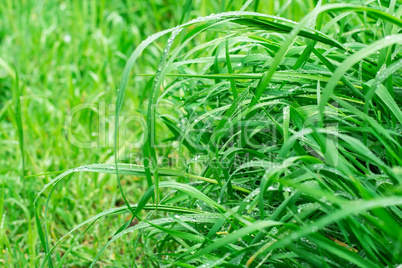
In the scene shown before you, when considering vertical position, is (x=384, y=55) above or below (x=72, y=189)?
above

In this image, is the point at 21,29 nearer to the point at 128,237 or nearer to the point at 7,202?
the point at 7,202

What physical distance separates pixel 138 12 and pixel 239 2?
792 millimetres

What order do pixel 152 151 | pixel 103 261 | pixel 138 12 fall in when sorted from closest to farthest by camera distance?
pixel 152 151 < pixel 103 261 < pixel 138 12

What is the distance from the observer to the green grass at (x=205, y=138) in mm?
850

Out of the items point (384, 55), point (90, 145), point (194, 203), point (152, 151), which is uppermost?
point (384, 55)

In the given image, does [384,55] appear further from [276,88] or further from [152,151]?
[152,151]

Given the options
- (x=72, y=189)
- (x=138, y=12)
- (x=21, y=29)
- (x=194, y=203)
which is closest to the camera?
(x=194, y=203)

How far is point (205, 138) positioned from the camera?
1.29 m

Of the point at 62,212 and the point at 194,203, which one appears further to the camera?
the point at 62,212

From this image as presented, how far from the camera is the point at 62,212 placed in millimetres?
1447

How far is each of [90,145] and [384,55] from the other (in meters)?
1.22

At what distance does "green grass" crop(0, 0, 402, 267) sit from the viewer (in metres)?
0.85

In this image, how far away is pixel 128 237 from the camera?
142cm

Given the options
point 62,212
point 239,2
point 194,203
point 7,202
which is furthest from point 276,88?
point 239,2
